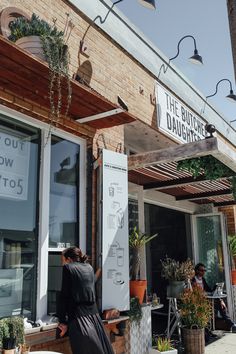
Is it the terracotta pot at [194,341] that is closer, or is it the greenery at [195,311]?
the terracotta pot at [194,341]

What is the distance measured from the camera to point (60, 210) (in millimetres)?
4445

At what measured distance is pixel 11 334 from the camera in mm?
3162

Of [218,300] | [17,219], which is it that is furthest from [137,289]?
[218,300]

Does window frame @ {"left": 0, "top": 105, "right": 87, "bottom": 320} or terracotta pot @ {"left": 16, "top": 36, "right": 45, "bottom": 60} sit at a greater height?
terracotta pot @ {"left": 16, "top": 36, "right": 45, "bottom": 60}

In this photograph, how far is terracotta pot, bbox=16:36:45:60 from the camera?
151 inches

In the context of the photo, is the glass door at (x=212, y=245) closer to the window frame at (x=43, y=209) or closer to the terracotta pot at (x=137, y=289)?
the terracotta pot at (x=137, y=289)

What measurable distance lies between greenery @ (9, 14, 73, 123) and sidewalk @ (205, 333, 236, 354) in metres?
5.03

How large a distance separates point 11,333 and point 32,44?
2.84 meters

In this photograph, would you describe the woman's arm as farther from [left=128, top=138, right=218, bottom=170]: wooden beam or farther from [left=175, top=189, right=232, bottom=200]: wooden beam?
[left=175, top=189, right=232, bottom=200]: wooden beam

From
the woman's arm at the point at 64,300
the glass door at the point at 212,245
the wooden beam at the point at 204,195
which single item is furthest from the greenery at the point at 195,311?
the woman's arm at the point at 64,300

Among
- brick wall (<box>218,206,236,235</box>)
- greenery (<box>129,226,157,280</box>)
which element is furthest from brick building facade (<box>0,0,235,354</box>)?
brick wall (<box>218,206,236,235</box>)

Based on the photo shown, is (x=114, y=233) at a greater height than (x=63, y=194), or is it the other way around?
(x=63, y=194)

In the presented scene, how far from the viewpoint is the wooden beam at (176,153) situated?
4934 millimetres

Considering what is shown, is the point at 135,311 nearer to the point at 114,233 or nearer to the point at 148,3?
the point at 114,233
